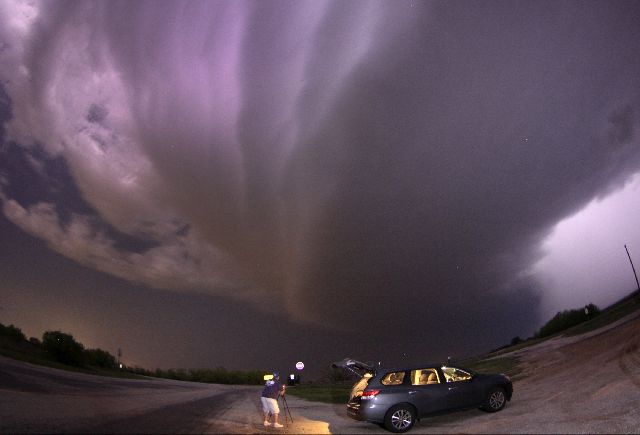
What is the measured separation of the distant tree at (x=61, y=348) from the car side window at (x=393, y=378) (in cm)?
6729

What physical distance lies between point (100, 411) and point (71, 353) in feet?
186

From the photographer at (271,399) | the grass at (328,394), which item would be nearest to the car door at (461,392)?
the photographer at (271,399)

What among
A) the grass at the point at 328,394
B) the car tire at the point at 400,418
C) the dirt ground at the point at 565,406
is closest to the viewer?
the dirt ground at the point at 565,406

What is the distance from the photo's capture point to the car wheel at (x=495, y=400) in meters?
11.9

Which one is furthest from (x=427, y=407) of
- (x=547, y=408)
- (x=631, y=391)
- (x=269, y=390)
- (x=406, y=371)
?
(x=631, y=391)

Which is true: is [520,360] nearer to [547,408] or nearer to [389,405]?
[547,408]

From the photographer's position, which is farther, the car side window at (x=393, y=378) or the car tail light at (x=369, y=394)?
the car side window at (x=393, y=378)

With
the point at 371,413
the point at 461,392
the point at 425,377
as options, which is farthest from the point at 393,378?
the point at 461,392

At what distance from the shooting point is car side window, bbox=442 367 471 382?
39.3 ft

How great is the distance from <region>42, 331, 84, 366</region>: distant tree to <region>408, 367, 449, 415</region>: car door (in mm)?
67865

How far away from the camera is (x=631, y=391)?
452 inches

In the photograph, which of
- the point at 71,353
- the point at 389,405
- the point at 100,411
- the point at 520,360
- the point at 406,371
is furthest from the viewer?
the point at 71,353

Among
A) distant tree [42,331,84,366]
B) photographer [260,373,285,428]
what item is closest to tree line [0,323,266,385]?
distant tree [42,331,84,366]

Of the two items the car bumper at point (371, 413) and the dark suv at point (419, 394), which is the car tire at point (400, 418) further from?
the car bumper at point (371, 413)
